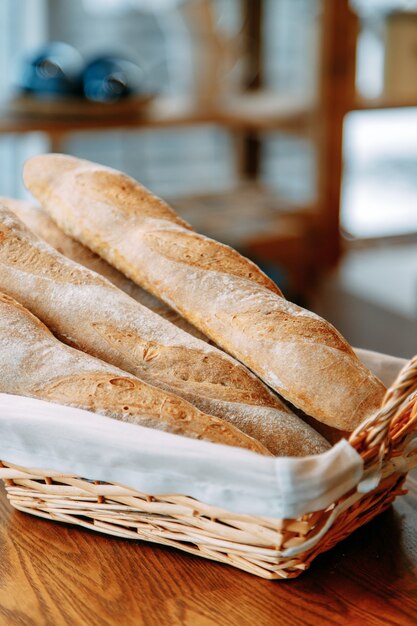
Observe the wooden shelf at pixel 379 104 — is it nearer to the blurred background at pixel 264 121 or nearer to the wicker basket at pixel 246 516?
the blurred background at pixel 264 121

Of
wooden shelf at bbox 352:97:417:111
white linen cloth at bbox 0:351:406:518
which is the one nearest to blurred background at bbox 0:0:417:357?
wooden shelf at bbox 352:97:417:111

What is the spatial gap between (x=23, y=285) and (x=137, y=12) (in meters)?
2.67

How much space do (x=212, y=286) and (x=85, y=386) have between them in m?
0.21

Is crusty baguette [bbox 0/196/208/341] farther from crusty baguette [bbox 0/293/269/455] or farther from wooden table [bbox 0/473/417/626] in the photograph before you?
wooden table [bbox 0/473/417/626]

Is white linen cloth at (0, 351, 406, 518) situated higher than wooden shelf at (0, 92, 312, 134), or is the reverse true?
white linen cloth at (0, 351, 406, 518)

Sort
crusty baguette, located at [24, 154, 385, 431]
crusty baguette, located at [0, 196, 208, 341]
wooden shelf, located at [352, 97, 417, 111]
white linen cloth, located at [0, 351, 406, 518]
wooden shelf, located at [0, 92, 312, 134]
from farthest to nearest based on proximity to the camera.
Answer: wooden shelf, located at [352, 97, 417, 111] → wooden shelf, located at [0, 92, 312, 134] → crusty baguette, located at [0, 196, 208, 341] → crusty baguette, located at [24, 154, 385, 431] → white linen cloth, located at [0, 351, 406, 518]

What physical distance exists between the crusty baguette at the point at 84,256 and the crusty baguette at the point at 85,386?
175 millimetres

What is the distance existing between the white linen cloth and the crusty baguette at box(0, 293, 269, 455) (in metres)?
0.04

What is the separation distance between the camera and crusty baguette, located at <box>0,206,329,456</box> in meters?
0.81

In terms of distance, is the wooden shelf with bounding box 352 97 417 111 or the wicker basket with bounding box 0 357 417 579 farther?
the wooden shelf with bounding box 352 97 417 111

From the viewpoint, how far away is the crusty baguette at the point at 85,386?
0.74 m

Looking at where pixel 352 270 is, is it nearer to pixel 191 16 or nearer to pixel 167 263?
pixel 191 16

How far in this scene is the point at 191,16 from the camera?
2.74 meters

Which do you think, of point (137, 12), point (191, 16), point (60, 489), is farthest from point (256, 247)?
point (60, 489)
